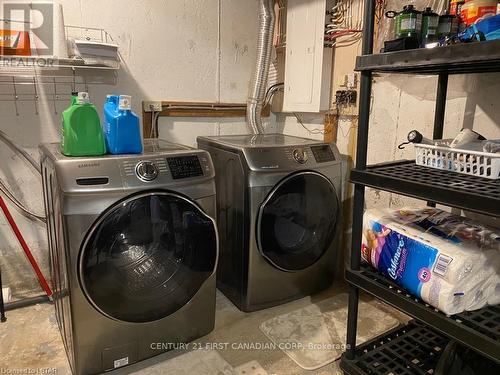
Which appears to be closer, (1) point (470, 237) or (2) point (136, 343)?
(1) point (470, 237)

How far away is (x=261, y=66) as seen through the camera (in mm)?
2607

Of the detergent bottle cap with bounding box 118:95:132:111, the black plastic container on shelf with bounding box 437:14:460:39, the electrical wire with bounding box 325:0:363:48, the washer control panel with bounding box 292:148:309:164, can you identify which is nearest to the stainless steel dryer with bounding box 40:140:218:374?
the detergent bottle cap with bounding box 118:95:132:111

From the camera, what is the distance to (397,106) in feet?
6.80

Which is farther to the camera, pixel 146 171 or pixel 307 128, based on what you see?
pixel 307 128

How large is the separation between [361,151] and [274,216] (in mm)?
707

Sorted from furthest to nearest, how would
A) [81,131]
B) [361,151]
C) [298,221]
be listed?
[298,221], [81,131], [361,151]

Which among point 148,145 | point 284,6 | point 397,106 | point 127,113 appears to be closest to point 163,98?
point 148,145

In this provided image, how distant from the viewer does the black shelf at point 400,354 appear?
1.53 meters

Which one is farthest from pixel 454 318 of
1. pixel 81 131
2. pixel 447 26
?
pixel 81 131

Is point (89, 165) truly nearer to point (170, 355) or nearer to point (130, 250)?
point (130, 250)

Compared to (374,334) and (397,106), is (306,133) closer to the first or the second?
(397,106)

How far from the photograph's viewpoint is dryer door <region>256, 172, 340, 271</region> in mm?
1966

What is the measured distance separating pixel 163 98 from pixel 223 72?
1.59 feet

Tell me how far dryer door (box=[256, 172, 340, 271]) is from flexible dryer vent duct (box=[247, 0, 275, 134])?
83 centimetres
